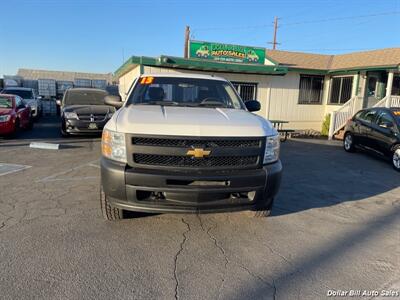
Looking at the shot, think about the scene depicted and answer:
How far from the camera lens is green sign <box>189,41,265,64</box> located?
1362 centimetres

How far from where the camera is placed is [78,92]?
40.9 ft

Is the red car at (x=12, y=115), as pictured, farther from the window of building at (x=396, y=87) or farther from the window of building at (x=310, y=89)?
the window of building at (x=396, y=87)

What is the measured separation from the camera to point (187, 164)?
330cm

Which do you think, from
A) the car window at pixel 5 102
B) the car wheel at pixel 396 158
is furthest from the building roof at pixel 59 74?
the car wheel at pixel 396 158

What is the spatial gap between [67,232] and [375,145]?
8706mm

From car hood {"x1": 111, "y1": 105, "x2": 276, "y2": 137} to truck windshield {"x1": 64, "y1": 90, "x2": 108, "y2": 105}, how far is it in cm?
908

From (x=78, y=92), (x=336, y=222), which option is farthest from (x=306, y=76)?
(x=336, y=222)

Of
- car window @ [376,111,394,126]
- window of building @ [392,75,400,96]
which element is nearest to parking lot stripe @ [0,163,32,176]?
car window @ [376,111,394,126]

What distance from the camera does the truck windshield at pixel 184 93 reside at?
462 cm

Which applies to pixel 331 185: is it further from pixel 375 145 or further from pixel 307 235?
pixel 375 145

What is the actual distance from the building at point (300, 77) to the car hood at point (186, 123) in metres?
8.63

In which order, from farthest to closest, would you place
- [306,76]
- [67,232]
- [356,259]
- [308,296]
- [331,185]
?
[306,76]
[331,185]
[67,232]
[356,259]
[308,296]

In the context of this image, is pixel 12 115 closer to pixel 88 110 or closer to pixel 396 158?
pixel 88 110

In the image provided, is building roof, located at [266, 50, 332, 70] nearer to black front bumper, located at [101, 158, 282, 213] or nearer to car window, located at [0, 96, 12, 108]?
car window, located at [0, 96, 12, 108]
